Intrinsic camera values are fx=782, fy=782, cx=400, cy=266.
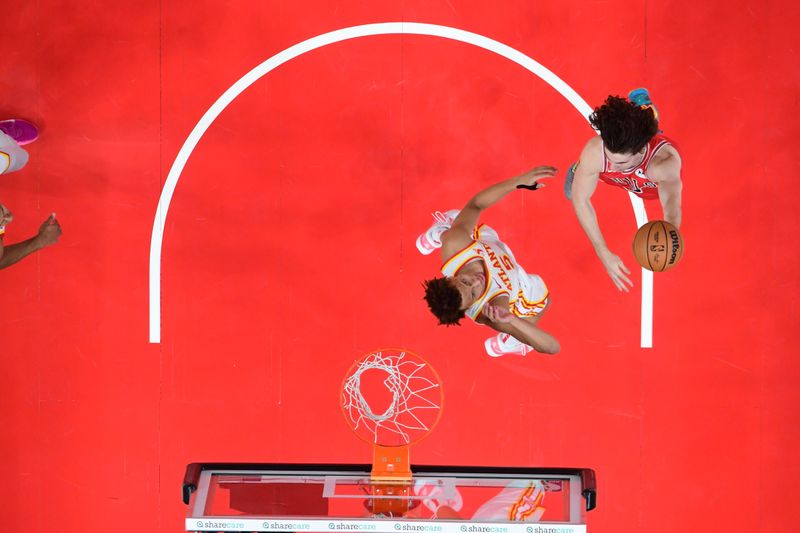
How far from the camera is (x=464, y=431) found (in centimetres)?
716

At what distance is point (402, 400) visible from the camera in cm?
700

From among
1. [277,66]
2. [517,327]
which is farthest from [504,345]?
[277,66]

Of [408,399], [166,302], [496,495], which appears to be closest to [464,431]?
[408,399]

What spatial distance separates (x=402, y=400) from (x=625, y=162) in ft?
9.37

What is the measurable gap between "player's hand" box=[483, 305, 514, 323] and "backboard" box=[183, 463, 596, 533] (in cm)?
107

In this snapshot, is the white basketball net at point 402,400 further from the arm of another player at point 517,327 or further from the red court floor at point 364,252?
the arm of another player at point 517,327

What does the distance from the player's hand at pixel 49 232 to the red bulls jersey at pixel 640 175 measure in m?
4.72

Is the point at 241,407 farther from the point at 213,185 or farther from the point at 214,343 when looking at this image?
the point at 213,185

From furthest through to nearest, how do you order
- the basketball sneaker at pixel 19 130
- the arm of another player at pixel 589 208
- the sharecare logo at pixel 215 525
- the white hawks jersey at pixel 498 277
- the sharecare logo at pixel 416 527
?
the basketball sneaker at pixel 19 130 → the arm of another player at pixel 589 208 → the white hawks jersey at pixel 498 277 → the sharecare logo at pixel 416 527 → the sharecare logo at pixel 215 525

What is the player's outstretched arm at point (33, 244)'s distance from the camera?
22.1 feet

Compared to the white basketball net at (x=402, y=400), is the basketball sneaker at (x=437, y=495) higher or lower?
lower

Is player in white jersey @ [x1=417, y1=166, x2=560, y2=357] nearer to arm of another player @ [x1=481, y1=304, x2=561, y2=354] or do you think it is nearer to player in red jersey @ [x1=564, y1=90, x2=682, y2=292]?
arm of another player @ [x1=481, y1=304, x2=561, y2=354]

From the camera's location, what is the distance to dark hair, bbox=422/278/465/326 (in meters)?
5.39

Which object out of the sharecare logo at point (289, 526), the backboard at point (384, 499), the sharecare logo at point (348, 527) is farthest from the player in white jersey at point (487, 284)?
the sharecare logo at point (289, 526)
